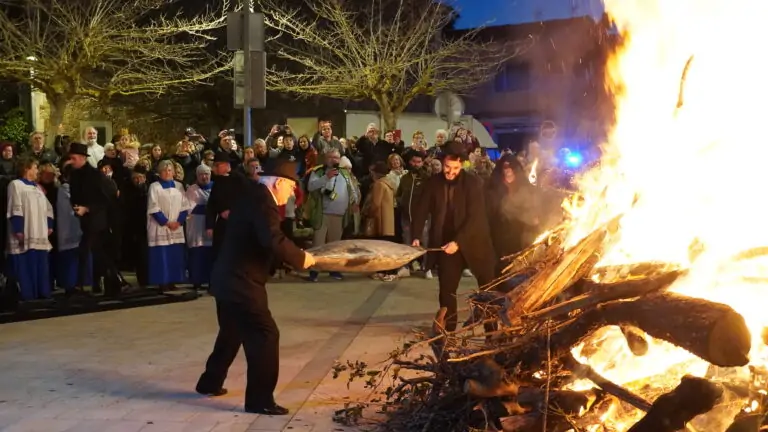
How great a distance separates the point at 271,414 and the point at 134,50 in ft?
47.0

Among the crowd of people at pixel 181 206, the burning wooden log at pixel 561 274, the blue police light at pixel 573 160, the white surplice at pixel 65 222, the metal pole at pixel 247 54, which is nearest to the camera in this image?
the burning wooden log at pixel 561 274

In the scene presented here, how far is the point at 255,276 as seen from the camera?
583cm

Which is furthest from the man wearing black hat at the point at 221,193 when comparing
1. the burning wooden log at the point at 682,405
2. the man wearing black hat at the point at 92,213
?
the burning wooden log at the point at 682,405

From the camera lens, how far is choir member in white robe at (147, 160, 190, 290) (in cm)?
1059

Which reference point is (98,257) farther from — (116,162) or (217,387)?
(217,387)

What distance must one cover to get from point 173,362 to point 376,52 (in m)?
14.0

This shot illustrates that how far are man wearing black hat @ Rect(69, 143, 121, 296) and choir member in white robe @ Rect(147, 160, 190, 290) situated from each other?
50cm

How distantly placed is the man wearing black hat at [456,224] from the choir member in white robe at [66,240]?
4892 millimetres

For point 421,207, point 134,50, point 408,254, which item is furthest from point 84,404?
point 134,50

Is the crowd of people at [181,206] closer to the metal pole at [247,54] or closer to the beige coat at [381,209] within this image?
the beige coat at [381,209]

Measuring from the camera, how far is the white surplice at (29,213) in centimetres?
951

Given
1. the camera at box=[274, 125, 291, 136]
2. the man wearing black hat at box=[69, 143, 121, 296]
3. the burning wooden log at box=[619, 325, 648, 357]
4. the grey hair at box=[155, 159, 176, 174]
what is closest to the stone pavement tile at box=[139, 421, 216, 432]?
the burning wooden log at box=[619, 325, 648, 357]

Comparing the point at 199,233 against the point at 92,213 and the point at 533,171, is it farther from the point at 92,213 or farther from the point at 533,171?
the point at 533,171

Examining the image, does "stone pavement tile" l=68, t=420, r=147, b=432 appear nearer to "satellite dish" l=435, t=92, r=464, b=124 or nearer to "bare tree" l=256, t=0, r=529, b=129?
"satellite dish" l=435, t=92, r=464, b=124
